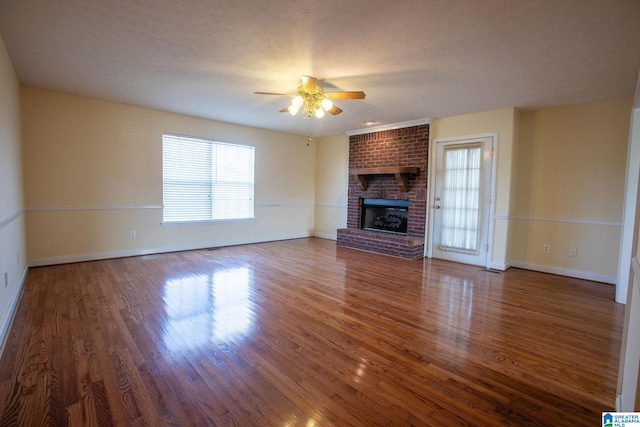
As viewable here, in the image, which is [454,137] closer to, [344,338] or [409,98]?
[409,98]

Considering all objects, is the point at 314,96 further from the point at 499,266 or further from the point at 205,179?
the point at 499,266

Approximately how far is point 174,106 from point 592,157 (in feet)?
20.0

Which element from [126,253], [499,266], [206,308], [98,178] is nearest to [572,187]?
[499,266]

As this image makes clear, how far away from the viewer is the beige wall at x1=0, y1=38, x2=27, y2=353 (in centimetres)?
242

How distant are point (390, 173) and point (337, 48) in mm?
3365

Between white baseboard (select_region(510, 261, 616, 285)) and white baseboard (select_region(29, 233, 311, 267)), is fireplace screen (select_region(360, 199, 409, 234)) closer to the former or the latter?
white baseboard (select_region(510, 261, 616, 285))

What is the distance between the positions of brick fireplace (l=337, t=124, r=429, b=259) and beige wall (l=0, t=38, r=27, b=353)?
4779 mm

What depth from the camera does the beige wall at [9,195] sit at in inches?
95.1

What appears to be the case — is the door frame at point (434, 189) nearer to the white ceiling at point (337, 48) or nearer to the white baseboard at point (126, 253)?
the white ceiling at point (337, 48)

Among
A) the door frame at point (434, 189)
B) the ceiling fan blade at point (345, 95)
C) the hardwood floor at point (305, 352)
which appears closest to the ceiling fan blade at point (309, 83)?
the ceiling fan blade at point (345, 95)

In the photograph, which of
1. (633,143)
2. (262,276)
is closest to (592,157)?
(633,143)

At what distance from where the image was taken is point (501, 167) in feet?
14.8

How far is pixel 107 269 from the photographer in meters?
4.05

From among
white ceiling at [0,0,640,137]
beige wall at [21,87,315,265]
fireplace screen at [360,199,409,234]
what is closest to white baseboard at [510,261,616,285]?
fireplace screen at [360,199,409,234]
